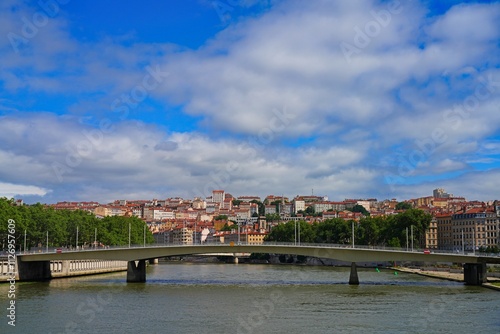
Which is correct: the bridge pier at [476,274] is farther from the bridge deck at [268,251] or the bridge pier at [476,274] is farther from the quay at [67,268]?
the quay at [67,268]


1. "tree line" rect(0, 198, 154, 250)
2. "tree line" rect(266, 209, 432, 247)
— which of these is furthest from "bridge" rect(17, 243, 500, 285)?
"tree line" rect(266, 209, 432, 247)

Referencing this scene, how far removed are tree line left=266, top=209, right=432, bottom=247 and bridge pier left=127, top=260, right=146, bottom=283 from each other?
4475cm

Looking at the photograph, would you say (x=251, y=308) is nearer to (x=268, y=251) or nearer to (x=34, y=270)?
(x=268, y=251)

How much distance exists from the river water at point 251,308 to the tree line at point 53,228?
13576 millimetres

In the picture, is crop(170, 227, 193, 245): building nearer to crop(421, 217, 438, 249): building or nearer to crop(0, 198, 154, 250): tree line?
crop(421, 217, 438, 249): building

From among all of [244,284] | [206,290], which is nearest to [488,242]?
[244,284]

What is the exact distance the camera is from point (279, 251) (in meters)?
56.6

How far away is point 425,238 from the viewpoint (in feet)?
387

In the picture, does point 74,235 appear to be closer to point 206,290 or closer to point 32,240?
point 32,240

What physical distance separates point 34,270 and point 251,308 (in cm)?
2830

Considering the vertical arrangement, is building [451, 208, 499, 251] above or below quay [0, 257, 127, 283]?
above

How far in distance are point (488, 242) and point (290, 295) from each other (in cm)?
7592

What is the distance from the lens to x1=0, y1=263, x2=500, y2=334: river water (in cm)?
3067

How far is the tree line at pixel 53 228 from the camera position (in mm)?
64938
